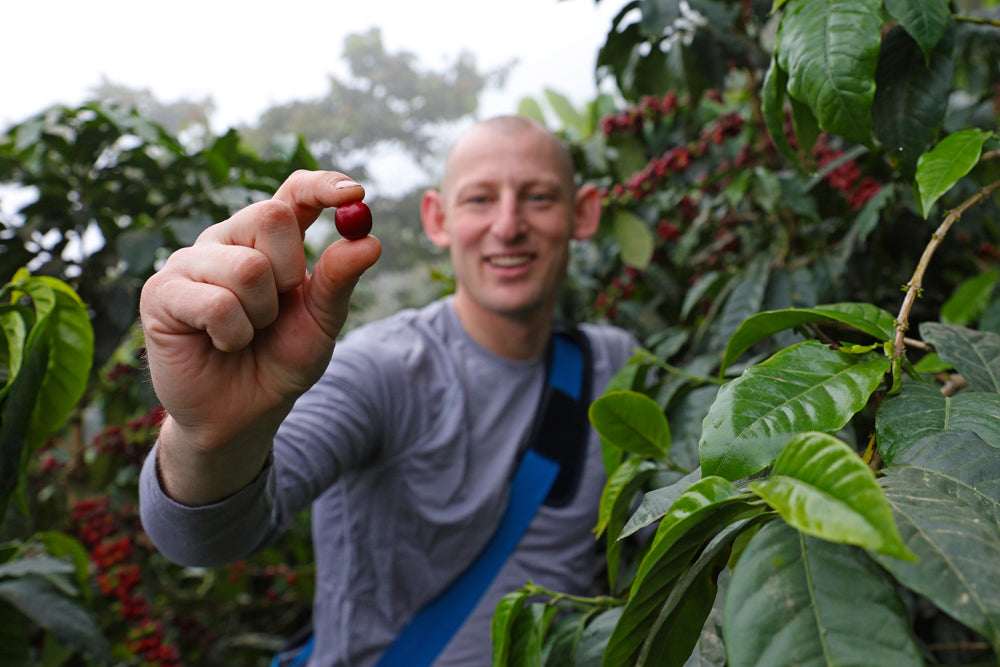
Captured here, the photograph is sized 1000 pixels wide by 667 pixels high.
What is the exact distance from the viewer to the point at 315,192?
549 millimetres

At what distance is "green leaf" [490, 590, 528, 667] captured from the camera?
0.62 metres

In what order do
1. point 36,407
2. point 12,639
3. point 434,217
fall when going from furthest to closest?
point 434,217
point 12,639
point 36,407

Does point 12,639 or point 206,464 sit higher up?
point 206,464

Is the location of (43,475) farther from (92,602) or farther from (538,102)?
(538,102)

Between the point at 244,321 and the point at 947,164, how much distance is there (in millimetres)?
677

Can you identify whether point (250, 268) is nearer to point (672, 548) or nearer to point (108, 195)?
point (672, 548)

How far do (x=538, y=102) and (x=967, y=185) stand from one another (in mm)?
1659

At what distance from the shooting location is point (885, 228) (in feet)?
4.28

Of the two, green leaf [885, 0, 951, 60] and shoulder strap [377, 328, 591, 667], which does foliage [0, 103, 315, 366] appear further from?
green leaf [885, 0, 951, 60]

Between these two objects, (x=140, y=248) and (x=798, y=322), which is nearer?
(x=798, y=322)

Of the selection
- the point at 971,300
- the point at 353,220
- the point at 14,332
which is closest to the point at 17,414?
the point at 14,332

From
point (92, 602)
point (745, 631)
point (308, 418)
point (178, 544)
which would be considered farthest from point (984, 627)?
point (92, 602)

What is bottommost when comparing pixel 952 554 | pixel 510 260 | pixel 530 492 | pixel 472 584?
pixel 472 584

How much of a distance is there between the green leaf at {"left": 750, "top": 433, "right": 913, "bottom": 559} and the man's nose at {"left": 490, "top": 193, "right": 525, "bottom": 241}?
107 centimetres
